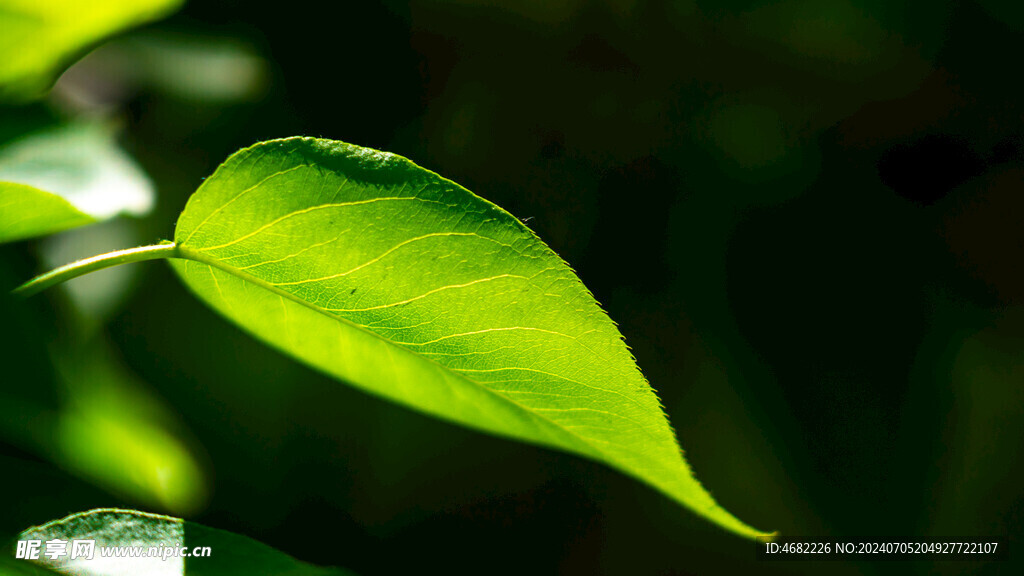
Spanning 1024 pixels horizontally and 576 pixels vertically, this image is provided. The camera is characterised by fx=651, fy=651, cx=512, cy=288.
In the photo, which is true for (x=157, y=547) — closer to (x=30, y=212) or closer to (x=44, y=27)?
(x=30, y=212)

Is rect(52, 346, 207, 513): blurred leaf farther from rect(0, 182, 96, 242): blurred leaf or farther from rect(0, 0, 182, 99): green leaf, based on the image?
rect(0, 0, 182, 99): green leaf

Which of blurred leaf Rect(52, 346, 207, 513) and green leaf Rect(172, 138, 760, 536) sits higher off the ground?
green leaf Rect(172, 138, 760, 536)

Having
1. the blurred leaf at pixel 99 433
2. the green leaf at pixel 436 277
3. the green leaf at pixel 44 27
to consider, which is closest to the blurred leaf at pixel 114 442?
the blurred leaf at pixel 99 433

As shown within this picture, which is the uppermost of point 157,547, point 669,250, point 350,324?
point 669,250

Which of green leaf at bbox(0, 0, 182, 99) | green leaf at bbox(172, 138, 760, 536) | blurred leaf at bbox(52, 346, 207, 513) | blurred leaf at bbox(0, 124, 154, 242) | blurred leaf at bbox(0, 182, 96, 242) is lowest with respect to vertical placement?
blurred leaf at bbox(52, 346, 207, 513)

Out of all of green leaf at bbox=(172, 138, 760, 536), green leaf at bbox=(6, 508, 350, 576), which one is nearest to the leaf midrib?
green leaf at bbox=(172, 138, 760, 536)

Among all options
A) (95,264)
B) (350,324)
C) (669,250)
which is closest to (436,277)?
(350,324)

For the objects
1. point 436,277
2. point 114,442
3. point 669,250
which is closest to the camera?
point 436,277

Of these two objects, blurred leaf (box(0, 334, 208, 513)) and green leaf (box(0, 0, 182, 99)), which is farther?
green leaf (box(0, 0, 182, 99))

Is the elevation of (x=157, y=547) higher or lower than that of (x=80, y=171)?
lower
